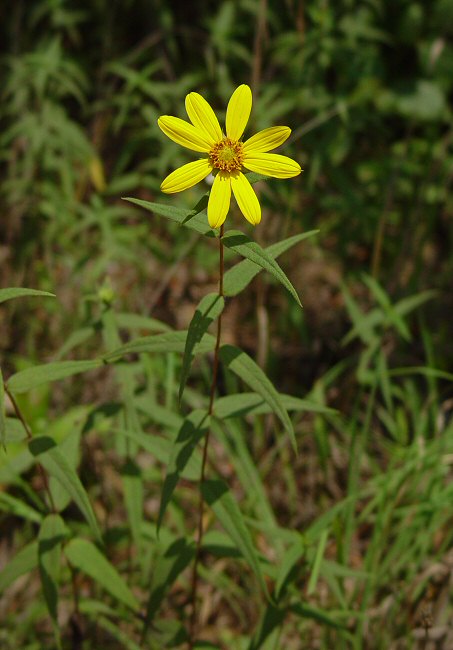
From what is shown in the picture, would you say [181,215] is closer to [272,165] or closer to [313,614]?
[272,165]

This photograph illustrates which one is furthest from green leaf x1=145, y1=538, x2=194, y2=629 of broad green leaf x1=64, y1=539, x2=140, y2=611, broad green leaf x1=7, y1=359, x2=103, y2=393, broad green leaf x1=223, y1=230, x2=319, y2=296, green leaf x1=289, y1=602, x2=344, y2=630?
broad green leaf x1=223, y1=230, x2=319, y2=296

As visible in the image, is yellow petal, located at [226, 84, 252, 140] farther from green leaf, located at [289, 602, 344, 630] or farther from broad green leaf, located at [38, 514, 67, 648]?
green leaf, located at [289, 602, 344, 630]

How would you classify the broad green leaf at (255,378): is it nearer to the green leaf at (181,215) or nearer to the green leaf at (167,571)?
the green leaf at (181,215)

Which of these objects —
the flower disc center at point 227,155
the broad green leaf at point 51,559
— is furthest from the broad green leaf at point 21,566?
the flower disc center at point 227,155

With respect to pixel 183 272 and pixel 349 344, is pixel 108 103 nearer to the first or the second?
pixel 183 272

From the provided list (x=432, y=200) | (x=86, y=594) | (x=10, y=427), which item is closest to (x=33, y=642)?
(x=86, y=594)

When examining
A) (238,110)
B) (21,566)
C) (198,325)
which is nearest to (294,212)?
(238,110)
